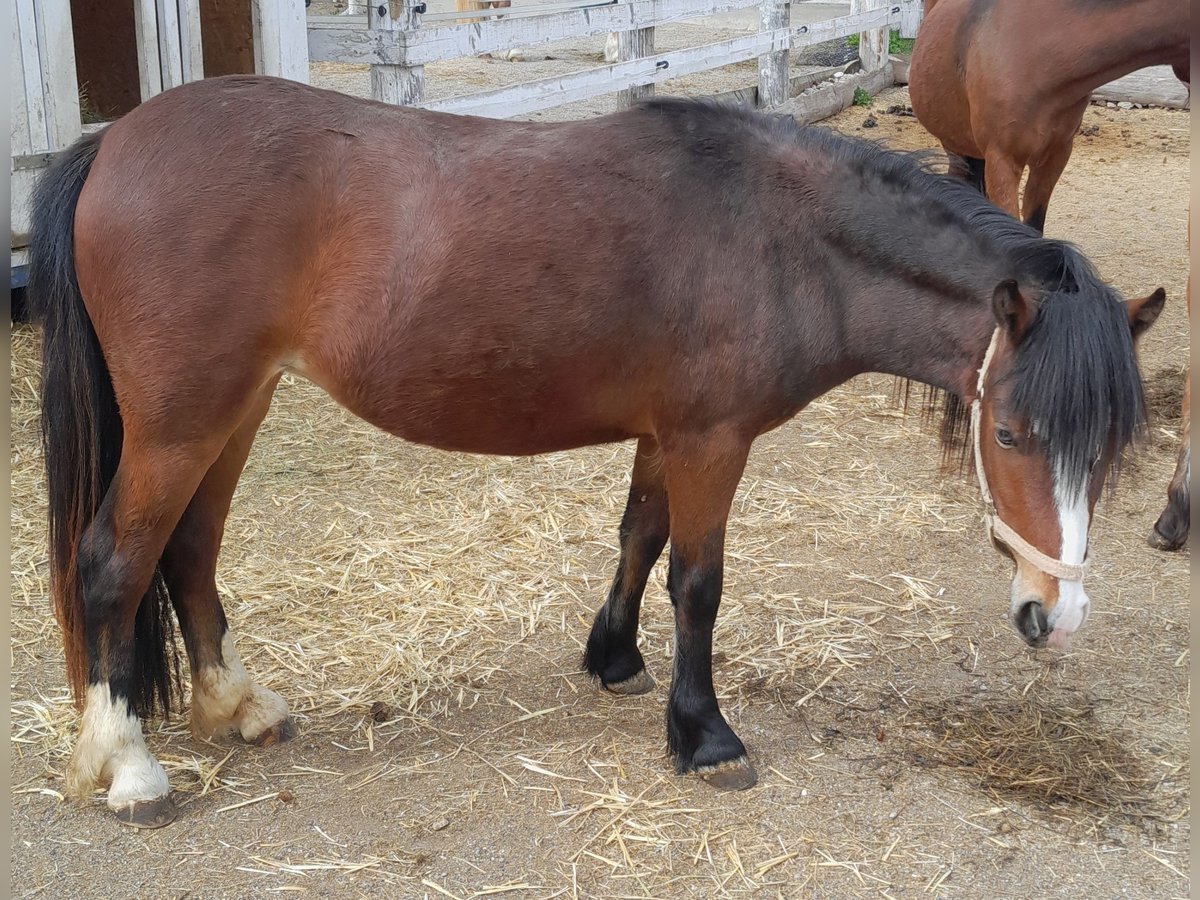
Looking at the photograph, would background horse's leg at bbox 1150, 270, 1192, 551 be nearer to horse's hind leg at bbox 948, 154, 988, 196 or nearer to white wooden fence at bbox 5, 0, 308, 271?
horse's hind leg at bbox 948, 154, 988, 196

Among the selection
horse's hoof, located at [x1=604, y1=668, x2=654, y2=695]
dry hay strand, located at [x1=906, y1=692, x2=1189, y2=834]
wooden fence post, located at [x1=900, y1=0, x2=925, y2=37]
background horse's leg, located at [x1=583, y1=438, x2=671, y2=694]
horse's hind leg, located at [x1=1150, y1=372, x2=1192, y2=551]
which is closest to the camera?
dry hay strand, located at [x1=906, y1=692, x2=1189, y2=834]

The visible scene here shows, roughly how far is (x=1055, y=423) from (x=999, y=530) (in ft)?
1.01

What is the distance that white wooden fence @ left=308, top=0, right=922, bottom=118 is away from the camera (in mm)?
6043

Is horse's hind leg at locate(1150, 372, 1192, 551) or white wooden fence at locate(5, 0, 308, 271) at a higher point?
white wooden fence at locate(5, 0, 308, 271)

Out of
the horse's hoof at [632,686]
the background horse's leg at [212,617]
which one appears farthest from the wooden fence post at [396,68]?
the horse's hoof at [632,686]

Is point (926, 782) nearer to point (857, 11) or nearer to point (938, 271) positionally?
point (938, 271)

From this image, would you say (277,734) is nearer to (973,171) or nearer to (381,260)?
(381,260)

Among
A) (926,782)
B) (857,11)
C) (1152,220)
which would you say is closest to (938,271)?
(926,782)

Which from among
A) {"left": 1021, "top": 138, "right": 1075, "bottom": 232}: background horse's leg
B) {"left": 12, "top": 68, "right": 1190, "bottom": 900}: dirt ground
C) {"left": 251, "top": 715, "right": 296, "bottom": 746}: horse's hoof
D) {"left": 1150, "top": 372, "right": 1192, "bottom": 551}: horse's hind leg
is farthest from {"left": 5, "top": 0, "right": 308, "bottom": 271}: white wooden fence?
{"left": 1150, "top": 372, "right": 1192, "bottom": 551}: horse's hind leg

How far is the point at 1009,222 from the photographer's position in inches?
107

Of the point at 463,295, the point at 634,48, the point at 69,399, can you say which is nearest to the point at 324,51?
the point at 634,48

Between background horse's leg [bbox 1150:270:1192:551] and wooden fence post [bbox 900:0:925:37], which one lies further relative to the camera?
wooden fence post [bbox 900:0:925:37]

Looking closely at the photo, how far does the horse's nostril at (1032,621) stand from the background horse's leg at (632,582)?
952 mm

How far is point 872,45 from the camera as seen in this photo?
12320mm
